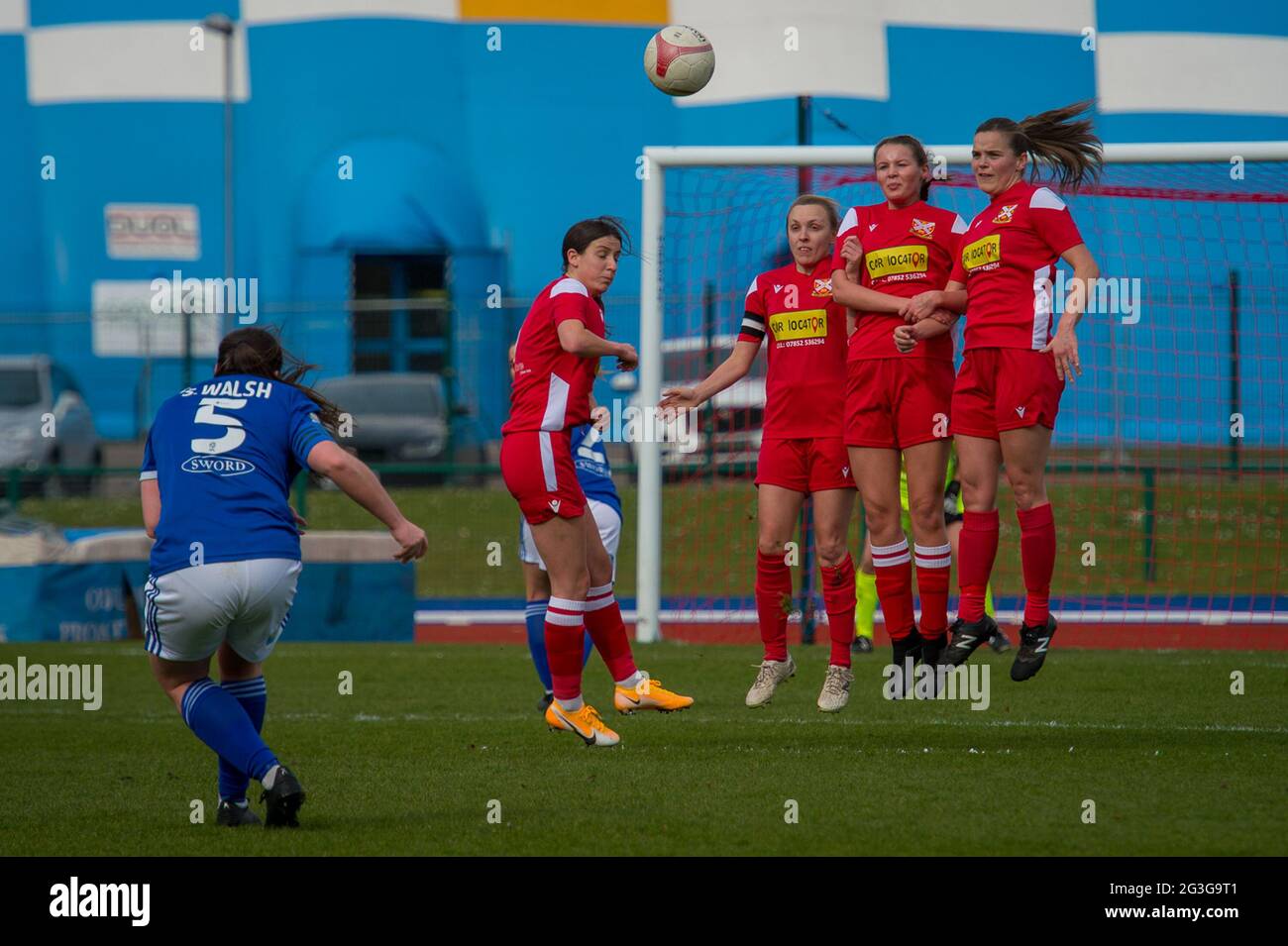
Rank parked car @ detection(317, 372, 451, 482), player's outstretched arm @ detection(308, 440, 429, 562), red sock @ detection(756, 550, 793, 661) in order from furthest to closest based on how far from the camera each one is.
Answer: parked car @ detection(317, 372, 451, 482), red sock @ detection(756, 550, 793, 661), player's outstretched arm @ detection(308, 440, 429, 562)

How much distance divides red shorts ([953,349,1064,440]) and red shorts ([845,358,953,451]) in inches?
5.3

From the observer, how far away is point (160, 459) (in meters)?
5.85

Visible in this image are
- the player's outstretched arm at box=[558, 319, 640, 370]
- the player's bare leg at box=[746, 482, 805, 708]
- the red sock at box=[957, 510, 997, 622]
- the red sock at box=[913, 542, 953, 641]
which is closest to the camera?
the player's outstretched arm at box=[558, 319, 640, 370]

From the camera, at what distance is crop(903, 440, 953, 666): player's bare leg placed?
7.69 meters

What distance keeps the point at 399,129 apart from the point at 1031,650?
1881 centimetres

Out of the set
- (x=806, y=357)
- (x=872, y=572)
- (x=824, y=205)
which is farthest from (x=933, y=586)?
(x=872, y=572)

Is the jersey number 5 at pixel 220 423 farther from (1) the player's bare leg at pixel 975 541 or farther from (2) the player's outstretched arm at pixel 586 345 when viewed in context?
(1) the player's bare leg at pixel 975 541

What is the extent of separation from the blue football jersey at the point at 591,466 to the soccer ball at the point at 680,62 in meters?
2.07

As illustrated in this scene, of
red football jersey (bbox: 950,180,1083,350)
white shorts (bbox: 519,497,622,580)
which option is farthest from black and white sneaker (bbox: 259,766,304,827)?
red football jersey (bbox: 950,180,1083,350)

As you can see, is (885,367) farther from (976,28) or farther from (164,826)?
(976,28)

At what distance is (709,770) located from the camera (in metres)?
6.91

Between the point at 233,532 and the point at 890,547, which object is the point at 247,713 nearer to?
the point at 233,532

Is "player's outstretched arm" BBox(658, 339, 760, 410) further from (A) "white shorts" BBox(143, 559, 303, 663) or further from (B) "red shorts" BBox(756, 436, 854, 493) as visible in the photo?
(A) "white shorts" BBox(143, 559, 303, 663)

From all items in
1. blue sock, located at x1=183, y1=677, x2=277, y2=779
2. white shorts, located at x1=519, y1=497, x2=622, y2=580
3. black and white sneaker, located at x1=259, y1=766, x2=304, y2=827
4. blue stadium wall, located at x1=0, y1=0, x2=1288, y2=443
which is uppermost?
blue stadium wall, located at x1=0, y1=0, x2=1288, y2=443
